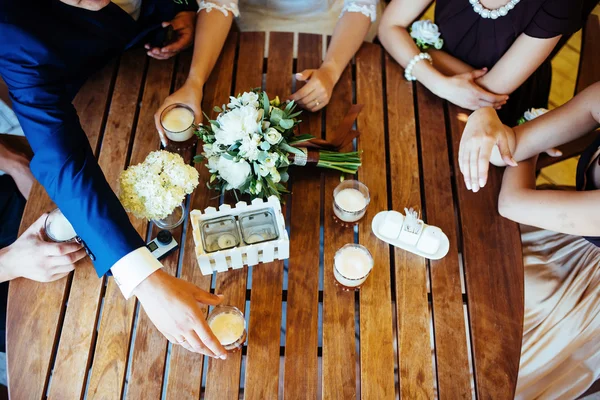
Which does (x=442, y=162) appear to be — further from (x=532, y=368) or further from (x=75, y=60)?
(x=75, y=60)

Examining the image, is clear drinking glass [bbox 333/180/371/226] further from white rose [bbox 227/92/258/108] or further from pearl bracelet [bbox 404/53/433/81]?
pearl bracelet [bbox 404/53/433/81]

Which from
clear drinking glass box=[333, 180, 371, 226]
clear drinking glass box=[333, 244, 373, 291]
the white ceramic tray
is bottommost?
clear drinking glass box=[333, 244, 373, 291]

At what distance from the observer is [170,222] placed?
1.45 m

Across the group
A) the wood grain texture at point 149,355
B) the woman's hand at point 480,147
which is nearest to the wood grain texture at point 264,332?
the wood grain texture at point 149,355

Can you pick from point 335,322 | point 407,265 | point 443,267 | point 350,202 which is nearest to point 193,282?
point 335,322

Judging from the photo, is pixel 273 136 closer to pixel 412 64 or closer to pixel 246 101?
pixel 246 101

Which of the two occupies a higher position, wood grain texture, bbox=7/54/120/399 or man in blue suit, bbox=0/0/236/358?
man in blue suit, bbox=0/0/236/358

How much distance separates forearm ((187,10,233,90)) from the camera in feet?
5.53

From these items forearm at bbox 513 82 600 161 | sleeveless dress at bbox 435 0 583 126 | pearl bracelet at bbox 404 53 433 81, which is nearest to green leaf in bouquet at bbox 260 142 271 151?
pearl bracelet at bbox 404 53 433 81

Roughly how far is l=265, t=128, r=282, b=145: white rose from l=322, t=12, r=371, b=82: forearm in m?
0.57

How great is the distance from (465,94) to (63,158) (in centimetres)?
136

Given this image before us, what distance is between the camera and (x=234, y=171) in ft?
4.25

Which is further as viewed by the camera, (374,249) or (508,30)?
(508,30)

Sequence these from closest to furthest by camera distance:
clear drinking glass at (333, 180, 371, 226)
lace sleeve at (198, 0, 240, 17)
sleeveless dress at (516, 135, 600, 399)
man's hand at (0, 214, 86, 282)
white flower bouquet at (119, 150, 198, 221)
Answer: white flower bouquet at (119, 150, 198, 221) → man's hand at (0, 214, 86, 282) → clear drinking glass at (333, 180, 371, 226) → sleeveless dress at (516, 135, 600, 399) → lace sleeve at (198, 0, 240, 17)
